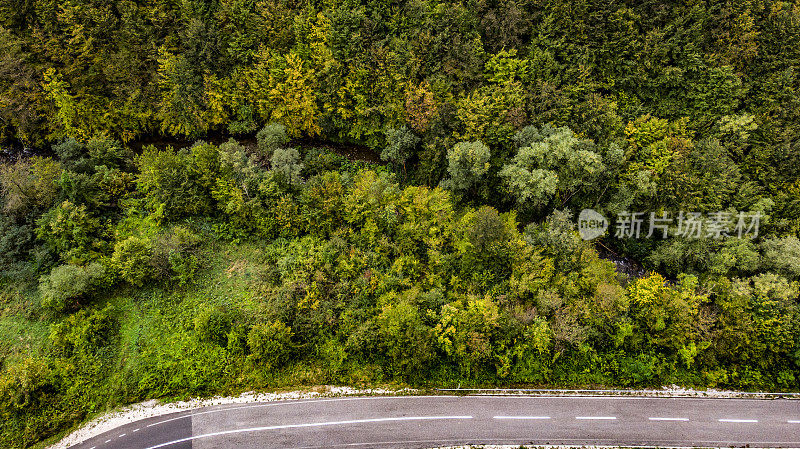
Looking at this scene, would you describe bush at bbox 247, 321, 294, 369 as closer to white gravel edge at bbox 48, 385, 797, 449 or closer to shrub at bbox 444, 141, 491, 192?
white gravel edge at bbox 48, 385, 797, 449

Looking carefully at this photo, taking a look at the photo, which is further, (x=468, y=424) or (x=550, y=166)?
(x=550, y=166)

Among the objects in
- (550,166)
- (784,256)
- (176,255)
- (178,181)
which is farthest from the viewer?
(178,181)

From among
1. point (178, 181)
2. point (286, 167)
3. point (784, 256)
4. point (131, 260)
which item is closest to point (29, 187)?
point (178, 181)

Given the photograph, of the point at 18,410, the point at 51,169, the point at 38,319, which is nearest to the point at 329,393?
the point at 18,410

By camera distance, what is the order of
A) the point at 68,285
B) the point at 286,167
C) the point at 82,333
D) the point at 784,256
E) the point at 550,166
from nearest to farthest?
the point at 784,256, the point at 82,333, the point at 68,285, the point at 550,166, the point at 286,167

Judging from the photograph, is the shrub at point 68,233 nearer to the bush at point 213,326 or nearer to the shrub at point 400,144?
the bush at point 213,326

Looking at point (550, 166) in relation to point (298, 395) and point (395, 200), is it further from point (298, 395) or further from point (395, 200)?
point (298, 395)

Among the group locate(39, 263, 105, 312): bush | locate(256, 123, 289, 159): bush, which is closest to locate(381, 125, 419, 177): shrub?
locate(256, 123, 289, 159): bush
